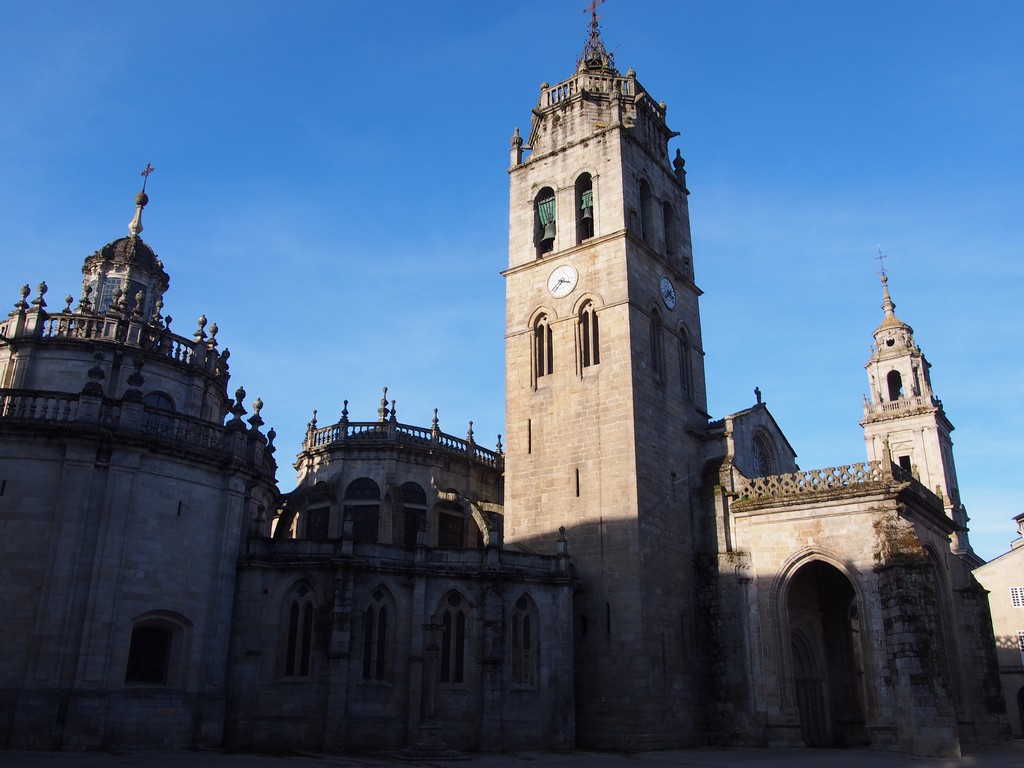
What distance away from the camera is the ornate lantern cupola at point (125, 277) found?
31609 millimetres

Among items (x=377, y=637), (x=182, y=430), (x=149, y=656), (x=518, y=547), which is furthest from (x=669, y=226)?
(x=149, y=656)

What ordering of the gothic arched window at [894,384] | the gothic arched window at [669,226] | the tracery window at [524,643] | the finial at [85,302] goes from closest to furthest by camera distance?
the tracery window at [524,643] → the finial at [85,302] → the gothic arched window at [669,226] → the gothic arched window at [894,384]

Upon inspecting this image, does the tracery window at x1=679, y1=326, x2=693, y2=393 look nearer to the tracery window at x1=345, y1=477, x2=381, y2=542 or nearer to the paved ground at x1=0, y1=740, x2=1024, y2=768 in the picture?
the tracery window at x1=345, y1=477, x2=381, y2=542

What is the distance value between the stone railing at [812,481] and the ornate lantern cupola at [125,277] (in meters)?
23.6

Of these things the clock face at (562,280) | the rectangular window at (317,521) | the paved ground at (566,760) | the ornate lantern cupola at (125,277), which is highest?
the clock face at (562,280)

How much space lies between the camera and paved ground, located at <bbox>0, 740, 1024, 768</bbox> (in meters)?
19.6

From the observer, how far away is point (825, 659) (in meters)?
36.3

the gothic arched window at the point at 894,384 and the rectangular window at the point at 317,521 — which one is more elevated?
the gothic arched window at the point at 894,384

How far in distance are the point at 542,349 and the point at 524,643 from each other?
1289 cm

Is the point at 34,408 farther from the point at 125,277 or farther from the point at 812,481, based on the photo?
the point at 812,481

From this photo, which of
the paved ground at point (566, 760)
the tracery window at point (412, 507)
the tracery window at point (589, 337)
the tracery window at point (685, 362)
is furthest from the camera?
the tracery window at point (685, 362)

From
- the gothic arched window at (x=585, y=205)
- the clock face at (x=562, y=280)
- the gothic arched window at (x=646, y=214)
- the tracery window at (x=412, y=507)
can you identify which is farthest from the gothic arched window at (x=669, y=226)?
the tracery window at (x=412, y=507)

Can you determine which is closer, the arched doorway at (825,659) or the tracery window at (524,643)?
the tracery window at (524,643)

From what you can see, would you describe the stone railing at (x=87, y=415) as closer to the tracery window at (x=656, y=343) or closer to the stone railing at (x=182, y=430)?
the stone railing at (x=182, y=430)
